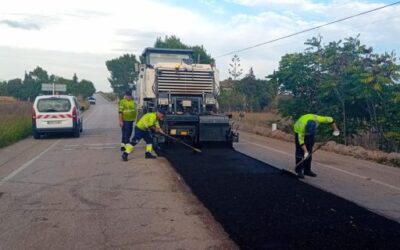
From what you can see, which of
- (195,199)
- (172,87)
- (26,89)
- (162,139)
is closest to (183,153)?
(162,139)

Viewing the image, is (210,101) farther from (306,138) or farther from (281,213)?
(281,213)

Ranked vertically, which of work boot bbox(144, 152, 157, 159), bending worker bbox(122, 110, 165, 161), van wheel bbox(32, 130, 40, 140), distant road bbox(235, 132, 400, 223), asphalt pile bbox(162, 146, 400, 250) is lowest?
distant road bbox(235, 132, 400, 223)

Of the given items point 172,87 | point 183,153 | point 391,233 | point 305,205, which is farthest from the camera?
point 172,87

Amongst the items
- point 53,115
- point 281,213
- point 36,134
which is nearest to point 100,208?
point 281,213

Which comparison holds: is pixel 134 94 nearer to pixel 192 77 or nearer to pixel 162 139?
pixel 192 77

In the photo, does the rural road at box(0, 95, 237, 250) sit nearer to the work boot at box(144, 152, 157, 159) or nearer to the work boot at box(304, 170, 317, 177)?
the work boot at box(144, 152, 157, 159)

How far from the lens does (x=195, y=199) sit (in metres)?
7.35

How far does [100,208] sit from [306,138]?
514 cm

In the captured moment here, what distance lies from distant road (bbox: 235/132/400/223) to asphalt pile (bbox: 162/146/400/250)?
1.45 ft

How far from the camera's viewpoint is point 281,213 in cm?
649

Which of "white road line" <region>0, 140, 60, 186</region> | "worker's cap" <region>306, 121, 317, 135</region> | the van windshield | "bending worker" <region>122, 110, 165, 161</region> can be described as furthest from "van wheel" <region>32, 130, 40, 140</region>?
"worker's cap" <region>306, 121, 317, 135</region>

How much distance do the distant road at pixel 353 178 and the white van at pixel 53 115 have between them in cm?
671

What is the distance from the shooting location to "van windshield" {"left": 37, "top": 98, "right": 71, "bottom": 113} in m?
17.4

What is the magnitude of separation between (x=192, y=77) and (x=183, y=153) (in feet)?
11.0
